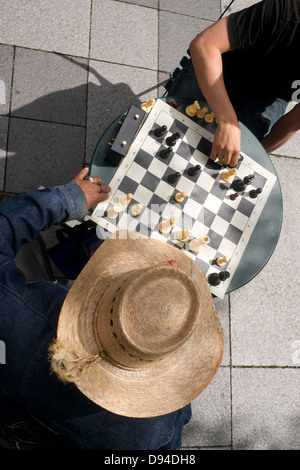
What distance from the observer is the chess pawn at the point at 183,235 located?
2.15 m

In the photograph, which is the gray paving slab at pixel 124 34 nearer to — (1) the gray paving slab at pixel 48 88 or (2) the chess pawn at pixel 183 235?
(1) the gray paving slab at pixel 48 88

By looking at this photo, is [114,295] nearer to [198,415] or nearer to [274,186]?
[274,186]

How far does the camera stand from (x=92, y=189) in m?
2.02

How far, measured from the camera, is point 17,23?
301cm

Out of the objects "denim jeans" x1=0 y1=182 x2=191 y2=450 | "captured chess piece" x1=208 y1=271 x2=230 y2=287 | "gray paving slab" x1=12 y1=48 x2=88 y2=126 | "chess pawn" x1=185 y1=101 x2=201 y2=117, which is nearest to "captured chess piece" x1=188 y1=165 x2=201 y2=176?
"chess pawn" x1=185 y1=101 x2=201 y2=117

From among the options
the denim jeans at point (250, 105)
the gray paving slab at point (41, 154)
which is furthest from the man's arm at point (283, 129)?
the gray paving slab at point (41, 154)

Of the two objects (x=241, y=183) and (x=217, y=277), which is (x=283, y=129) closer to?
(x=241, y=183)

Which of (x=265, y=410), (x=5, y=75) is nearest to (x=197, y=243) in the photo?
(x=265, y=410)

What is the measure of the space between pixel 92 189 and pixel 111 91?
1.47 m

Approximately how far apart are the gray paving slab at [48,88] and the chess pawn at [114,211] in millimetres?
1222

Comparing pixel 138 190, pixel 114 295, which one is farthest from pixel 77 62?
pixel 114 295

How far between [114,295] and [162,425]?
700 millimetres

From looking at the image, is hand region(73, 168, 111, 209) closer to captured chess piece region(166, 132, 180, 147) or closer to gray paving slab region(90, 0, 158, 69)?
captured chess piece region(166, 132, 180, 147)

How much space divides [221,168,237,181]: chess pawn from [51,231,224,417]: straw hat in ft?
2.74
